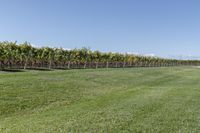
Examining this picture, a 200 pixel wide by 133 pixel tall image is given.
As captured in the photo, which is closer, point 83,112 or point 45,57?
point 83,112

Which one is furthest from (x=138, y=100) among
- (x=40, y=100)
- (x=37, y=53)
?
(x=37, y=53)

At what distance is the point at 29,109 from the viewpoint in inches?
550

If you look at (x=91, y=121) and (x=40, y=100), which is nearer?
(x=91, y=121)

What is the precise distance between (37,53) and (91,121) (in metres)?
44.1

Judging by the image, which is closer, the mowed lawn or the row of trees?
the mowed lawn

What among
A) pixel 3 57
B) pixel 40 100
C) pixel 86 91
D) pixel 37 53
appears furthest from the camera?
pixel 37 53

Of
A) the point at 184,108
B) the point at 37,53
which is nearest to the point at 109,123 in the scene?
the point at 184,108

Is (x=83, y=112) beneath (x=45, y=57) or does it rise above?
beneath

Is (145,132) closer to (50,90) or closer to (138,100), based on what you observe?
(138,100)

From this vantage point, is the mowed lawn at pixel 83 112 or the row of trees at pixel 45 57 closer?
the mowed lawn at pixel 83 112

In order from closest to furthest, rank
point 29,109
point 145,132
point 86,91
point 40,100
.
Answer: point 145,132, point 29,109, point 40,100, point 86,91

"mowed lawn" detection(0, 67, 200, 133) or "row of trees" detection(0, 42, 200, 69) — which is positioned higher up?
"row of trees" detection(0, 42, 200, 69)

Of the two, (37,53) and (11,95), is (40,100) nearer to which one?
(11,95)

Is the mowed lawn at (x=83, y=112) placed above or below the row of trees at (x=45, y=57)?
below
